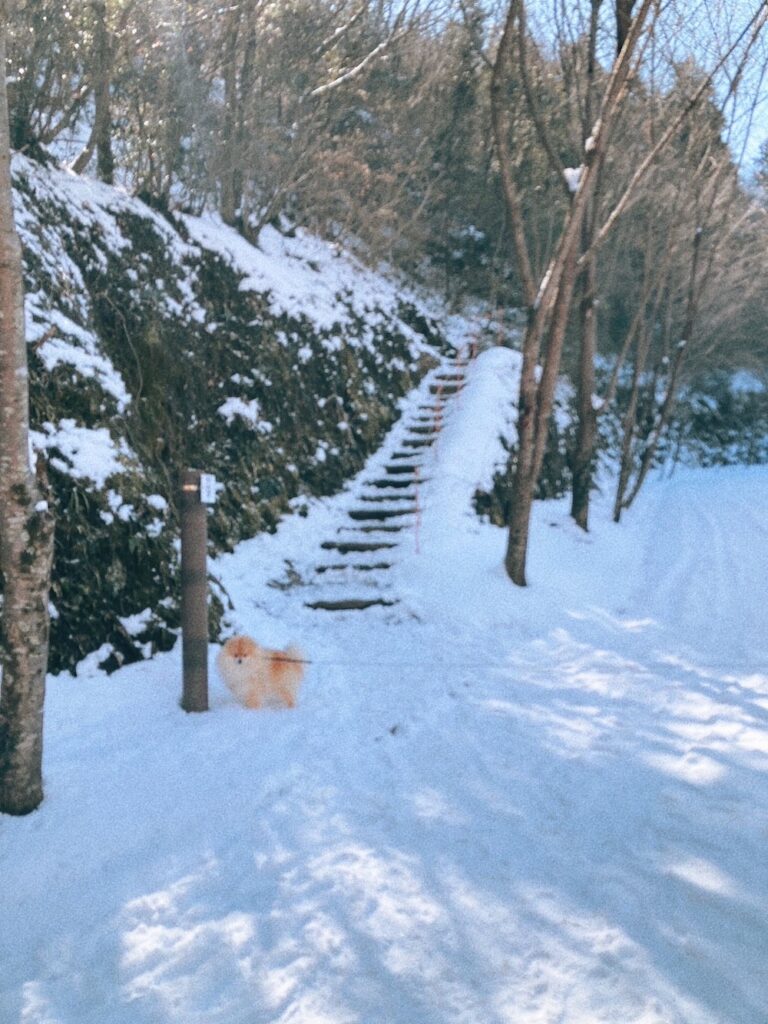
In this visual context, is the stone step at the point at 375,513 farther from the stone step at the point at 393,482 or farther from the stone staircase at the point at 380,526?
the stone step at the point at 393,482

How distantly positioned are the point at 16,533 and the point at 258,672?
2726 mm

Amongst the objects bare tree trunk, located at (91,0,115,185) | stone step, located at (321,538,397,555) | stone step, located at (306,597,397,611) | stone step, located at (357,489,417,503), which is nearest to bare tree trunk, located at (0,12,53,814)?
stone step, located at (306,597,397,611)

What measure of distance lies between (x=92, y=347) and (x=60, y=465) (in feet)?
7.34

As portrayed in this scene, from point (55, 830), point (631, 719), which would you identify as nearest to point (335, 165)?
point (631, 719)

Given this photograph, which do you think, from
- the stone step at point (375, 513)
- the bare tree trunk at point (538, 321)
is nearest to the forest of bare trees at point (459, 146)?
the bare tree trunk at point (538, 321)

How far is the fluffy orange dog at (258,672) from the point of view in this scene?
21.1 ft

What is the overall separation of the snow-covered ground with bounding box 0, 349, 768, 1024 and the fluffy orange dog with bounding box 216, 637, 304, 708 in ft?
0.69

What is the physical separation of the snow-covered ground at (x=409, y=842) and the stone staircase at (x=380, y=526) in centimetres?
132

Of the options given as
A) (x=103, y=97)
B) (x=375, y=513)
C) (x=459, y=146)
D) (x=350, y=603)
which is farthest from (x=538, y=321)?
(x=459, y=146)

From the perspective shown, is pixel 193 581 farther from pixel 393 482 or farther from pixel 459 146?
pixel 459 146

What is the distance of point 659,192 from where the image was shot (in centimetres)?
1783

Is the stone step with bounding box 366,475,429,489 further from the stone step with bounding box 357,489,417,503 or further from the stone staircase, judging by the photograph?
the stone step with bounding box 357,489,417,503

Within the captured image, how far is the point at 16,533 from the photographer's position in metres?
4.23

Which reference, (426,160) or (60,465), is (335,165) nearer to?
(426,160)
